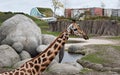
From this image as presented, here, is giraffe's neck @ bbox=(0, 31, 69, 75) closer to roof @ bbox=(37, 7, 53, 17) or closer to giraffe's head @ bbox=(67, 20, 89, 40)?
giraffe's head @ bbox=(67, 20, 89, 40)

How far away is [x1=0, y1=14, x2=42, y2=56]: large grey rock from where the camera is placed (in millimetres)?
18533

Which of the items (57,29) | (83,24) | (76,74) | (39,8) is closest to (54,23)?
(57,29)

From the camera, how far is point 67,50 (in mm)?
26500

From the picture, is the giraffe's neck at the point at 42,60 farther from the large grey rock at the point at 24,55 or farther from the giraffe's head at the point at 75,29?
the large grey rock at the point at 24,55

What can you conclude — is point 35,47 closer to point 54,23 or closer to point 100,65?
point 100,65

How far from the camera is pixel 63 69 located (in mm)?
15688

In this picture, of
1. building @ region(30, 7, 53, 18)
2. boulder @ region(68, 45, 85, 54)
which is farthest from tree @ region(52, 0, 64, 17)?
boulder @ region(68, 45, 85, 54)

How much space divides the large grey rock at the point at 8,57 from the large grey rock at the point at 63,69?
1.91 metres

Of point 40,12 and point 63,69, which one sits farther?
point 40,12

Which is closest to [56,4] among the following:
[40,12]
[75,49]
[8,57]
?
[40,12]

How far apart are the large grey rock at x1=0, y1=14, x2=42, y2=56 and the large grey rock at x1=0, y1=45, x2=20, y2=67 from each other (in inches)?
28.1

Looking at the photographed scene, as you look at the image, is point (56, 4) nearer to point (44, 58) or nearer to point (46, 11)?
point (46, 11)

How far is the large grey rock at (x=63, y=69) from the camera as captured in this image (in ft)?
51.0

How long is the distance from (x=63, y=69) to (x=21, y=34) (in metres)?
3.85
